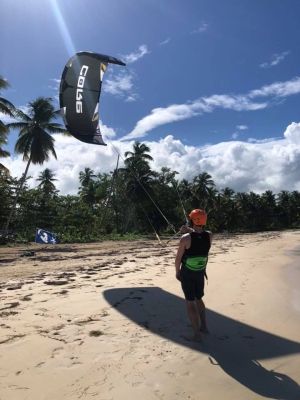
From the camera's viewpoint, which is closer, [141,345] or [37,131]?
[141,345]

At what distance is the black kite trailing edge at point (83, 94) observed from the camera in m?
10.1

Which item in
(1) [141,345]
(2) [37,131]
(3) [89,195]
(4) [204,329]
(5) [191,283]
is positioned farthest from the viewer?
(3) [89,195]

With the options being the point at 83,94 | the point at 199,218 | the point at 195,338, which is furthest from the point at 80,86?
the point at 195,338

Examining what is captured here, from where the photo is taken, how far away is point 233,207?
62281 mm

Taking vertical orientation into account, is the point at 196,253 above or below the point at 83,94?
below

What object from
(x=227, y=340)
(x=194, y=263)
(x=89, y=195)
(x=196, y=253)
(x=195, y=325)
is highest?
(x=89, y=195)

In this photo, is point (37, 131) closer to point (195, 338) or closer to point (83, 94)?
point (83, 94)

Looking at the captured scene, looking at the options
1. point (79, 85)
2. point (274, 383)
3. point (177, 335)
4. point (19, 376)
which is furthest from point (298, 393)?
point (79, 85)

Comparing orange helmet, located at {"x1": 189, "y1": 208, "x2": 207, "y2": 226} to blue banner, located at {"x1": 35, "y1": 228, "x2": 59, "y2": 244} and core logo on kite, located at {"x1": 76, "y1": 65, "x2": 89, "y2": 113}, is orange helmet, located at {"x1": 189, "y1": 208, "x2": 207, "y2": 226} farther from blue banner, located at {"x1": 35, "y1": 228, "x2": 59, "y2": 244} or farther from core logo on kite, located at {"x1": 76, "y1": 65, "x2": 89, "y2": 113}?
blue banner, located at {"x1": 35, "y1": 228, "x2": 59, "y2": 244}

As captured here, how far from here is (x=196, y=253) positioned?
347cm

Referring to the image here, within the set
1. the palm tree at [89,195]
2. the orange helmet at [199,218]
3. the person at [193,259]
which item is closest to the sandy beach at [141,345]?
the person at [193,259]

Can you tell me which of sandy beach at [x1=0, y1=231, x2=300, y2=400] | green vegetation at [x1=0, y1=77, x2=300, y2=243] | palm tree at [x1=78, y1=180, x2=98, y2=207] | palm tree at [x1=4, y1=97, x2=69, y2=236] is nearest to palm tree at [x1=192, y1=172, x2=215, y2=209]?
green vegetation at [x1=0, y1=77, x2=300, y2=243]

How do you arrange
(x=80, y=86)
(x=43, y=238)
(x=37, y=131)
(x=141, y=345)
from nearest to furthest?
(x=141, y=345), (x=80, y=86), (x=43, y=238), (x=37, y=131)

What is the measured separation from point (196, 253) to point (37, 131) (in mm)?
24588
